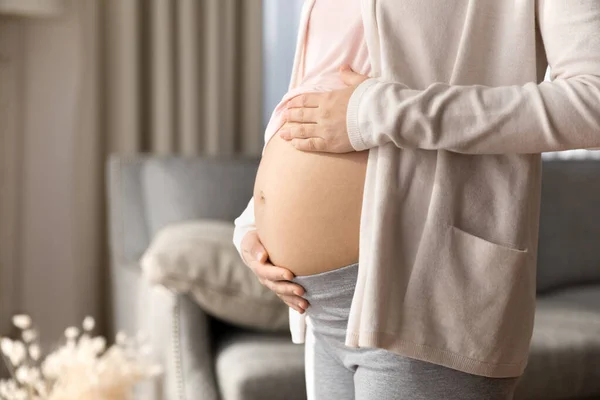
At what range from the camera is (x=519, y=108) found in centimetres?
83

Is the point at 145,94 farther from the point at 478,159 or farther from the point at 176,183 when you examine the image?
the point at 478,159

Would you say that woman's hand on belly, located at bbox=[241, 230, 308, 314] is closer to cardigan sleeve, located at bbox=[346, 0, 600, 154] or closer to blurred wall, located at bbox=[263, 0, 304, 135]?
cardigan sleeve, located at bbox=[346, 0, 600, 154]

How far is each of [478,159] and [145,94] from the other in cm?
233

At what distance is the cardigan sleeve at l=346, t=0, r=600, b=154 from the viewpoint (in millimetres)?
818

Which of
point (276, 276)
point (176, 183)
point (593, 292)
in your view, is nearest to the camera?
point (276, 276)

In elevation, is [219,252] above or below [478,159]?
below

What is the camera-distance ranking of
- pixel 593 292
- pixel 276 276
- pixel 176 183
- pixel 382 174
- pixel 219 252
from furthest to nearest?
pixel 593 292 → pixel 176 183 → pixel 219 252 → pixel 276 276 → pixel 382 174

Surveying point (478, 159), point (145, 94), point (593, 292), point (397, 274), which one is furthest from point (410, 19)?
point (145, 94)

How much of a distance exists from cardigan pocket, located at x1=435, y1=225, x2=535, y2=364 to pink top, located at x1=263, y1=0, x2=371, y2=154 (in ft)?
0.88

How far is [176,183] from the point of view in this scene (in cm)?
251

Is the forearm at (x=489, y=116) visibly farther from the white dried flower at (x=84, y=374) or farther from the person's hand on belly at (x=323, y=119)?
the white dried flower at (x=84, y=374)

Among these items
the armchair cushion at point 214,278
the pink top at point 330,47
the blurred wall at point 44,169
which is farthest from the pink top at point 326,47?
the blurred wall at point 44,169

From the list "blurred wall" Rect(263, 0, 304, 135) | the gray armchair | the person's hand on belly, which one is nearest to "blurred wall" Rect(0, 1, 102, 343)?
the gray armchair

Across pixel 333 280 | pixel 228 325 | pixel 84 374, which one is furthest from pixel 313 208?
pixel 228 325
